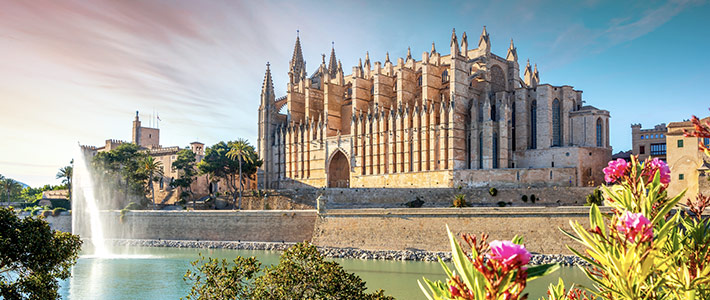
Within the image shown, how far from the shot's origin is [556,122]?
44.0m

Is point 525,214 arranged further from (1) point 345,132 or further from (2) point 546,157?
(1) point 345,132

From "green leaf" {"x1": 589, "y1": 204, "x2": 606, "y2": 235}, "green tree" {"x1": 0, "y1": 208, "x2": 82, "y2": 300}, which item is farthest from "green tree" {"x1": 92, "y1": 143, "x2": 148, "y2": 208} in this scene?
"green leaf" {"x1": 589, "y1": 204, "x2": 606, "y2": 235}

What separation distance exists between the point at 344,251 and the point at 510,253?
32.5 metres

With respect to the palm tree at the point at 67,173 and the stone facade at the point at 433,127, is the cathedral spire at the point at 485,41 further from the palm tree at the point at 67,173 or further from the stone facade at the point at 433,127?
the palm tree at the point at 67,173

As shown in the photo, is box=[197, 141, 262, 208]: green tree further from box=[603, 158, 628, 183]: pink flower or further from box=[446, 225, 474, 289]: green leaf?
box=[446, 225, 474, 289]: green leaf

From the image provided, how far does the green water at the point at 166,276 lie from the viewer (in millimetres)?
24413

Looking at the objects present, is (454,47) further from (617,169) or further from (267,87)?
(617,169)

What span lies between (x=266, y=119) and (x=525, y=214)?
109ft

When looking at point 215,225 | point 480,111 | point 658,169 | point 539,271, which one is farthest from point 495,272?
point 480,111

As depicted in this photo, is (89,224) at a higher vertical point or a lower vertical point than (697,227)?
lower

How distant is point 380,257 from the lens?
110 feet

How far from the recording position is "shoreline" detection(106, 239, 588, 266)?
94.5 feet

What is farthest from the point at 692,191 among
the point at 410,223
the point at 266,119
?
the point at 266,119

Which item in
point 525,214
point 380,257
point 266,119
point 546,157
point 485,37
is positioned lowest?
point 380,257
